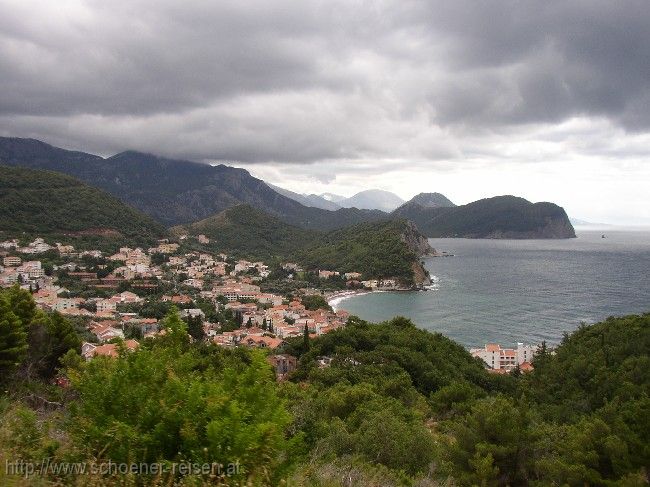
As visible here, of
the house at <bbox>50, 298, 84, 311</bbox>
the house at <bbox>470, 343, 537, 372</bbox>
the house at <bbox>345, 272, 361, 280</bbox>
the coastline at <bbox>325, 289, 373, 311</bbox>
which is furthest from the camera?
the house at <bbox>345, 272, 361, 280</bbox>

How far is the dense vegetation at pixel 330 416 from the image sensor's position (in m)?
3.69

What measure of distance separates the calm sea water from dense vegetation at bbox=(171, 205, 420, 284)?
9.34 metres

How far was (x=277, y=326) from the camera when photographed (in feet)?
142

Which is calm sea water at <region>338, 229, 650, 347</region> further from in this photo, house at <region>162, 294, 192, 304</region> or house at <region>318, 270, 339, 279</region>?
house at <region>162, 294, 192, 304</region>

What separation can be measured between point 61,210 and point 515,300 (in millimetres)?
68389

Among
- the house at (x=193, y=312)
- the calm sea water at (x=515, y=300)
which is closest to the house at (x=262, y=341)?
the house at (x=193, y=312)

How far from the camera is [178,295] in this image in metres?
53.0

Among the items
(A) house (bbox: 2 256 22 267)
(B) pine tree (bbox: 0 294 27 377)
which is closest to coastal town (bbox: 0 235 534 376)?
(A) house (bbox: 2 256 22 267)

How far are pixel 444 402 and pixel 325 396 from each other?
5.34 metres

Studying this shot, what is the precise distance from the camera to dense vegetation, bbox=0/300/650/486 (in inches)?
145

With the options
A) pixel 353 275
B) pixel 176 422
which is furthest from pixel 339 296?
pixel 176 422

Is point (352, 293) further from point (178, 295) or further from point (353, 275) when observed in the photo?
point (178, 295)

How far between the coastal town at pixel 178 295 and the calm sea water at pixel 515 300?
5.92 metres

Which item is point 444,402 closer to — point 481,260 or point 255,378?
point 255,378
